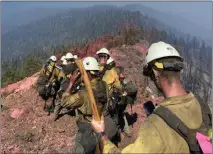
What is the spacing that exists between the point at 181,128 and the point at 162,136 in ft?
0.47

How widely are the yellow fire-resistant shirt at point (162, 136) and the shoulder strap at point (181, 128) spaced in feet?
0.08

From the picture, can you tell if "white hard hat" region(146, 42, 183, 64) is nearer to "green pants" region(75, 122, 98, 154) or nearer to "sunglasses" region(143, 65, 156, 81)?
"sunglasses" region(143, 65, 156, 81)

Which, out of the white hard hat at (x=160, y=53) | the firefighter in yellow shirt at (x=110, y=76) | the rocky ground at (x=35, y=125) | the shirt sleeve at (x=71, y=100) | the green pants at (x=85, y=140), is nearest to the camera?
the white hard hat at (x=160, y=53)

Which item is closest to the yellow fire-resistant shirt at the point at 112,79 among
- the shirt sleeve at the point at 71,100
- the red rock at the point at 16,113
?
the shirt sleeve at the point at 71,100

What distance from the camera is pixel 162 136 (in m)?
2.65

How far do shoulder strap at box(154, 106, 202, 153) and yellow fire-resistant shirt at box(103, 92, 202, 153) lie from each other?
2cm

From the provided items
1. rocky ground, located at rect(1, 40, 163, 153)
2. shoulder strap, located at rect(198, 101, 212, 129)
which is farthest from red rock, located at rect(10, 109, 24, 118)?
shoulder strap, located at rect(198, 101, 212, 129)

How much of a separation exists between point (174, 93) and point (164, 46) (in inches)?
15.9

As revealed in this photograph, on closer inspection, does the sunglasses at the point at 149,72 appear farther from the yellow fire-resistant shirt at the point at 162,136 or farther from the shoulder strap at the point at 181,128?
the shoulder strap at the point at 181,128

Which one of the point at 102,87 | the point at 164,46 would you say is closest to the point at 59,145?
the point at 102,87

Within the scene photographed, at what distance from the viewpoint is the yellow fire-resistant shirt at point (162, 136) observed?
8.66ft

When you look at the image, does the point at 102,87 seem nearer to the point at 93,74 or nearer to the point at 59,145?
→ the point at 93,74

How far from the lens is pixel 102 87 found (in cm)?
681

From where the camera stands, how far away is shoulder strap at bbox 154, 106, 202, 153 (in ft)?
8.83
